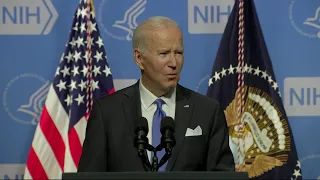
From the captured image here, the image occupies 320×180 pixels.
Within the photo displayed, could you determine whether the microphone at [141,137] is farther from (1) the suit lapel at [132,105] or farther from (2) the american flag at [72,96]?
(2) the american flag at [72,96]

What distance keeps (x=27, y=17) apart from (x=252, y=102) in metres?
1.48

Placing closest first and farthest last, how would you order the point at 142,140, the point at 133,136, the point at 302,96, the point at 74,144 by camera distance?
the point at 142,140, the point at 133,136, the point at 74,144, the point at 302,96

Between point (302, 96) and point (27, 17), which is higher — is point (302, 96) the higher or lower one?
the lower one

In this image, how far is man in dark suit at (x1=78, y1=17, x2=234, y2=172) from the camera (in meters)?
2.44

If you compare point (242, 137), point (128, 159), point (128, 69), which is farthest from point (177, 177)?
point (128, 69)

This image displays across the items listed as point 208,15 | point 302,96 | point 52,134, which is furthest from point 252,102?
point 52,134

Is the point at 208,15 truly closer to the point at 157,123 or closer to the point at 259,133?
the point at 259,133

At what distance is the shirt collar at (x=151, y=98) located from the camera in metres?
2.56

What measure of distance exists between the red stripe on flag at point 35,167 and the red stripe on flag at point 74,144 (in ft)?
0.80

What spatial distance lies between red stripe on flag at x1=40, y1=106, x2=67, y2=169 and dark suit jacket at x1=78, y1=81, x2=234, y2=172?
46.4 inches

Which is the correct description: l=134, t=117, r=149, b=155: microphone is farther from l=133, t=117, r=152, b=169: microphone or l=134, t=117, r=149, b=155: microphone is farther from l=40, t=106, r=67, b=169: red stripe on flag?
l=40, t=106, r=67, b=169: red stripe on flag

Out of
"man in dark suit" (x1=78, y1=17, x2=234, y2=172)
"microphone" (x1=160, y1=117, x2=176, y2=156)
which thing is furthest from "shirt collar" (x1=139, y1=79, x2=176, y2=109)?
"microphone" (x1=160, y1=117, x2=176, y2=156)

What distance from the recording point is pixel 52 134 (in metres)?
3.71

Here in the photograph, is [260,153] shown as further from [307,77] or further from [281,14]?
[281,14]
